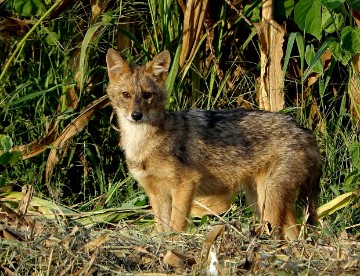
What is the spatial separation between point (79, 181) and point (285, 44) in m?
2.36

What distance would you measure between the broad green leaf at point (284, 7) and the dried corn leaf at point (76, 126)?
1796mm

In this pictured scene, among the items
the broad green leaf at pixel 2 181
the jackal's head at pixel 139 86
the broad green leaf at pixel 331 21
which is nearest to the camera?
the jackal's head at pixel 139 86

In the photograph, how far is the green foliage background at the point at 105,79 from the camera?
324 inches

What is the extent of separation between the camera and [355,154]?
7375 millimetres

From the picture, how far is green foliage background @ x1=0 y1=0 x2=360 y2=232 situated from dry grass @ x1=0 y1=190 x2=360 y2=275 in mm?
2556

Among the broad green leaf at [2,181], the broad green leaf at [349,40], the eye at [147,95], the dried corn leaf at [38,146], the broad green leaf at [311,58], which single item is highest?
the broad green leaf at [349,40]

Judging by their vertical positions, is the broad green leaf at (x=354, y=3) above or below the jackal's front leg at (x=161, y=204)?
above

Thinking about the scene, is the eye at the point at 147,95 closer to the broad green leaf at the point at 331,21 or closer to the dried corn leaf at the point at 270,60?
the dried corn leaf at the point at 270,60

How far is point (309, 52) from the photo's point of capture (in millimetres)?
7707

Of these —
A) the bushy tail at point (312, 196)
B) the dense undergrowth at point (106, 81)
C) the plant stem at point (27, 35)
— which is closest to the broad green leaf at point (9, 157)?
the dense undergrowth at point (106, 81)

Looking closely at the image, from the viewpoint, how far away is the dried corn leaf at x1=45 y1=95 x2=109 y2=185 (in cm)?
831

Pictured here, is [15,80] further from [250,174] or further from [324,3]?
[324,3]

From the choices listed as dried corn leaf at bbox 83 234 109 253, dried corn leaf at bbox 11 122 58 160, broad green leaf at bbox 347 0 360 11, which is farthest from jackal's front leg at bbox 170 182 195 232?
dried corn leaf at bbox 83 234 109 253

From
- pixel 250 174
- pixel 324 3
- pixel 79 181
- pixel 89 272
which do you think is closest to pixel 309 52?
pixel 324 3
